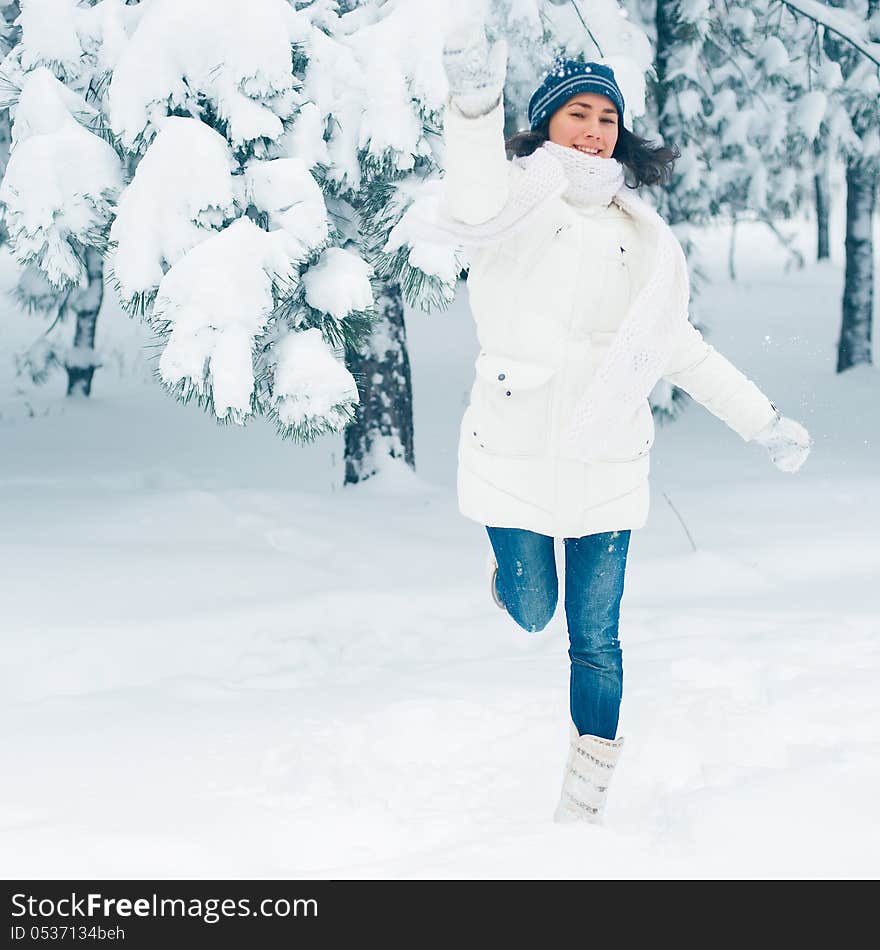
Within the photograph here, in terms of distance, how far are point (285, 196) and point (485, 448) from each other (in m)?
1.87

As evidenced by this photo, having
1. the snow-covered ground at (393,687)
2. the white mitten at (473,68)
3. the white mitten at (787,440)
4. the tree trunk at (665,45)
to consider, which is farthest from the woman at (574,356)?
the tree trunk at (665,45)

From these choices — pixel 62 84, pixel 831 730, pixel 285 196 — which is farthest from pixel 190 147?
pixel 831 730

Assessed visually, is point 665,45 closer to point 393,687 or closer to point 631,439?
point 393,687

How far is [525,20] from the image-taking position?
18.6 feet

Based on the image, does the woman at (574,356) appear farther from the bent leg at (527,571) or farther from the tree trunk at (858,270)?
the tree trunk at (858,270)

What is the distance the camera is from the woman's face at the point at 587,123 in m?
3.11

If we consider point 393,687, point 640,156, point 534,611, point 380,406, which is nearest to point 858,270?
point 380,406

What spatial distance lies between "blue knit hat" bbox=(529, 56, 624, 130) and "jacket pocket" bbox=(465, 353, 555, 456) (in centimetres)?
68

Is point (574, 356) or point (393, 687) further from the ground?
point (574, 356)

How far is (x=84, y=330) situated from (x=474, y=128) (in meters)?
9.08

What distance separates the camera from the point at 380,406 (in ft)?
24.3

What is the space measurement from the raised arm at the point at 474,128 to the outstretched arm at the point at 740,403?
833mm

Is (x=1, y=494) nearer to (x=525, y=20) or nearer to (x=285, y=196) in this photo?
(x=285, y=196)

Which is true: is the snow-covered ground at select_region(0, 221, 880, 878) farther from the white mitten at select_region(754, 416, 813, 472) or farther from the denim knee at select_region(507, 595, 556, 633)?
the white mitten at select_region(754, 416, 813, 472)
